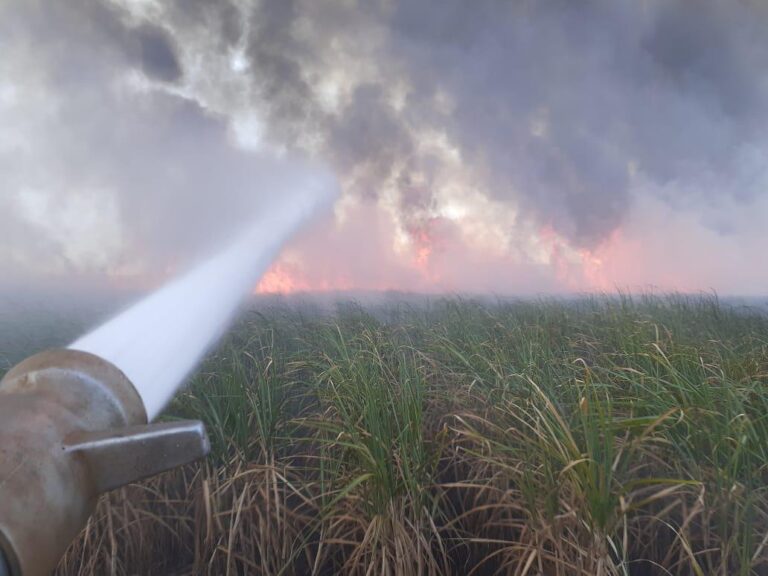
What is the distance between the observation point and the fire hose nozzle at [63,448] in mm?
1106

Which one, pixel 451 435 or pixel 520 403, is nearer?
pixel 520 403

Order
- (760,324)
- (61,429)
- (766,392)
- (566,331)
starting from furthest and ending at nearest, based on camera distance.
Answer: (760,324) → (566,331) → (766,392) → (61,429)

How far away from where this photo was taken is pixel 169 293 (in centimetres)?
251

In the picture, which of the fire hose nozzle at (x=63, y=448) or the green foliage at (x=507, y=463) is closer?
the fire hose nozzle at (x=63, y=448)

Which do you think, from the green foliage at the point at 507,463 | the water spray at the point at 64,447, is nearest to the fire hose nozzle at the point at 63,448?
the water spray at the point at 64,447

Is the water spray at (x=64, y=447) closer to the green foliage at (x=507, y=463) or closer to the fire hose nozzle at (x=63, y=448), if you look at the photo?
the fire hose nozzle at (x=63, y=448)

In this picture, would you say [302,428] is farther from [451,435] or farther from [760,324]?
[760,324]

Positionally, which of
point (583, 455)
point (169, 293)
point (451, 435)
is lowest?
point (451, 435)

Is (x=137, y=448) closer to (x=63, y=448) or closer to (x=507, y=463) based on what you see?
(x=63, y=448)

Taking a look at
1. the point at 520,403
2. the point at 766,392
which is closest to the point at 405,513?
the point at 520,403

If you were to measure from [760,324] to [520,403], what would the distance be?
6959 millimetres

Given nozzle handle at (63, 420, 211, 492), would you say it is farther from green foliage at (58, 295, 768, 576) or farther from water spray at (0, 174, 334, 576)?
green foliage at (58, 295, 768, 576)

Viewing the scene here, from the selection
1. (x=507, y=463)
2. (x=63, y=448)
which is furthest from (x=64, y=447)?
(x=507, y=463)

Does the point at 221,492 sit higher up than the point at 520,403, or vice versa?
the point at 520,403
